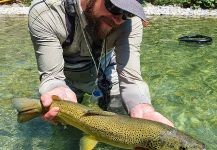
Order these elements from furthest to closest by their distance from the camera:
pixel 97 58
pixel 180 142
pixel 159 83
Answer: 1. pixel 159 83
2. pixel 97 58
3. pixel 180 142

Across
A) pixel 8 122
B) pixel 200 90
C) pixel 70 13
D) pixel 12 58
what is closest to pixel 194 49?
pixel 200 90

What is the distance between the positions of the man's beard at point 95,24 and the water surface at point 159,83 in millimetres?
1348

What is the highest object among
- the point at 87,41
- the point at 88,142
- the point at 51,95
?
the point at 87,41

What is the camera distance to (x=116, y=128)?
11.2 feet

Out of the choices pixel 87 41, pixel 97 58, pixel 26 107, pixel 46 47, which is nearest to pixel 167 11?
pixel 97 58

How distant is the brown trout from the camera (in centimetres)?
313

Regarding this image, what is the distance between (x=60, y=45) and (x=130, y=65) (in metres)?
0.73

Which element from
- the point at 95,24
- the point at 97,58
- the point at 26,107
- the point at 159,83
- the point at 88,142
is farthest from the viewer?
the point at 159,83

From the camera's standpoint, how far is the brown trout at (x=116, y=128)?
3127 mm

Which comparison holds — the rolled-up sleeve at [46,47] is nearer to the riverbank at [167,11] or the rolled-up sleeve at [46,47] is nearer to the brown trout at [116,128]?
the brown trout at [116,128]

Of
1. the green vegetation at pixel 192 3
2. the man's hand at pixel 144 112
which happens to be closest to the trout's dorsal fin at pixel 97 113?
the man's hand at pixel 144 112

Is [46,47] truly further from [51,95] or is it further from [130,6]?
[130,6]

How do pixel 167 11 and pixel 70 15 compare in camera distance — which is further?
pixel 167 11

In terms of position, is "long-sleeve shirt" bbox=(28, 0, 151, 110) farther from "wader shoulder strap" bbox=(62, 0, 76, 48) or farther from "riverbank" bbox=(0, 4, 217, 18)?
"riverbank" bbox=(0, 4, 217, 18)
